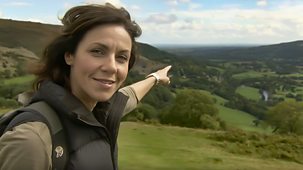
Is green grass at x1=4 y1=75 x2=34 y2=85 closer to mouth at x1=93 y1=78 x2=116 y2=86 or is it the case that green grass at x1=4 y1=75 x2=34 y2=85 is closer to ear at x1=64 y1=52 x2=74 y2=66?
ear at x1=64 y1=52 x2=74 y2=66

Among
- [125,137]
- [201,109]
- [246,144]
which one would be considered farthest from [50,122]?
[201,109]

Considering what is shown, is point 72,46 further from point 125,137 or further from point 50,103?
point 125,137

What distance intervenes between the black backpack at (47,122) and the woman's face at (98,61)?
32 cm

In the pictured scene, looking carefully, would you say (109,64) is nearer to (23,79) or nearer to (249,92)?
(23,79)

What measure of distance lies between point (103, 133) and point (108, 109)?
341 mm

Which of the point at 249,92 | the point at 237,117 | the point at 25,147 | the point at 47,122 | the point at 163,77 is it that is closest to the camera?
the point at 25,147

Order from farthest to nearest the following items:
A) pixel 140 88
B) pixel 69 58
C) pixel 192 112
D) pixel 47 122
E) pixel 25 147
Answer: pixel 192 112
pixel 140 88
pixel 69 58
pixel 47 122
pixel 25 147

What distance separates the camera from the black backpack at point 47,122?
185cm

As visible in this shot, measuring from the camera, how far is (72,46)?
228 cm

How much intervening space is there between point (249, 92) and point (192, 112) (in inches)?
2504

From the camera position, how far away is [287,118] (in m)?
46.5

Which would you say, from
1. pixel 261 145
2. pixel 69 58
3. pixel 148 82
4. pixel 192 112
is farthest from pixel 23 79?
pixel 192 112

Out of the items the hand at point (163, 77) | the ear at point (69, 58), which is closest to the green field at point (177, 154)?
the hand at point (163, 77)

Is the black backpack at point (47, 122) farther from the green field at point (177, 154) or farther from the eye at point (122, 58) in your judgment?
the green field at point (177, 154)
